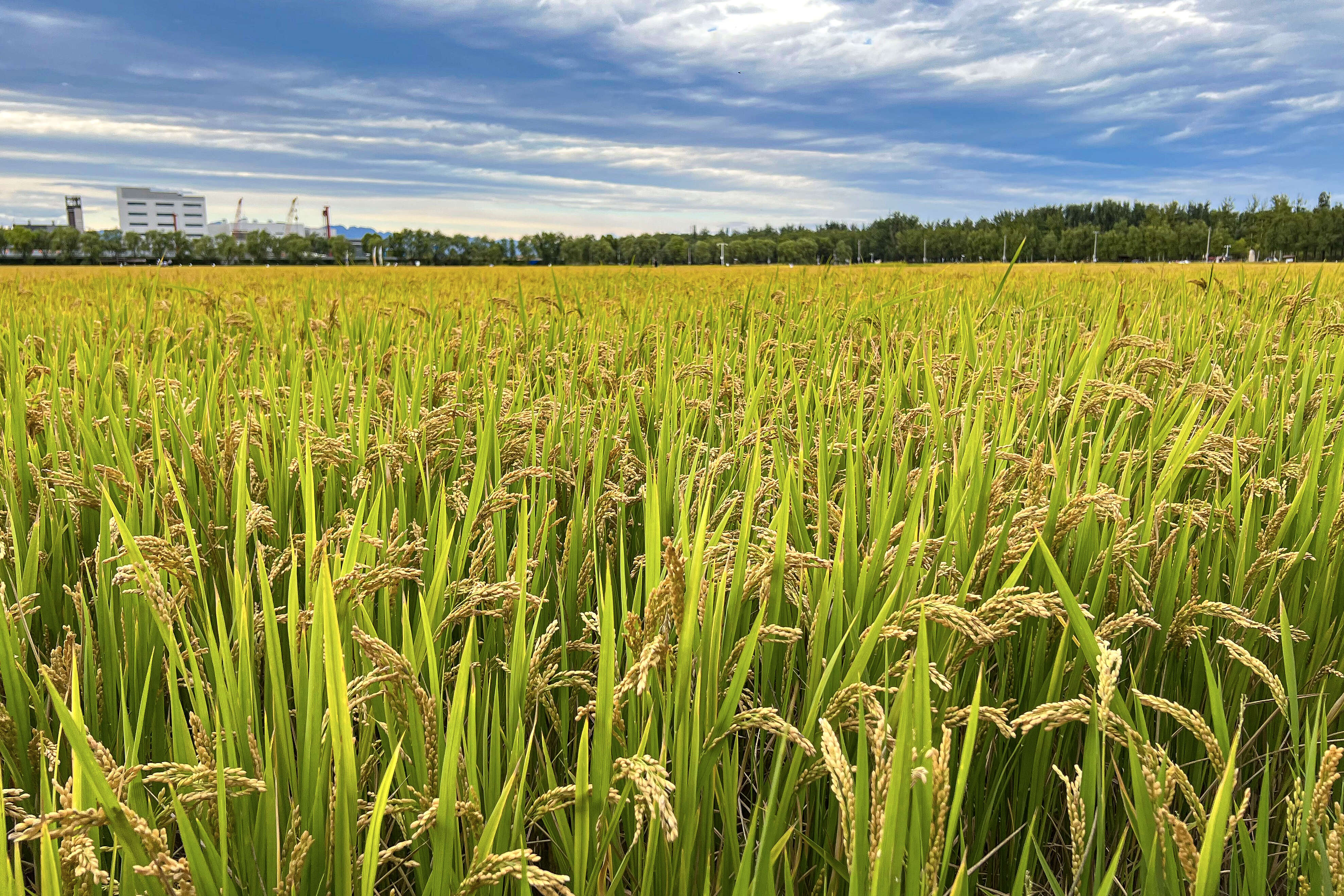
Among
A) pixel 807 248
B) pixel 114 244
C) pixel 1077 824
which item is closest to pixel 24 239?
pixel 114 244

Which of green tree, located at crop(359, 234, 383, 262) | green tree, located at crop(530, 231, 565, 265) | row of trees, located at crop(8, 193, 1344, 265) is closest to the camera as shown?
green tree, located at crop(359, 234, 383, 262)

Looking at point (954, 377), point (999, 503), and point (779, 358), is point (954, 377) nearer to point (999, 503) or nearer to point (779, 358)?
point (779, 358)

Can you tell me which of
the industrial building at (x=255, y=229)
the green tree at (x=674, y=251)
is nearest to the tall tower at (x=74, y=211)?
the industrial building at (x=255, y=229)

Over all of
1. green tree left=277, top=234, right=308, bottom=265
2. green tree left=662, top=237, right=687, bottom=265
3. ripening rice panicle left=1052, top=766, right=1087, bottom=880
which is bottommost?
ripening rice panicle left=1052, top=766, right=1087, bottom=880

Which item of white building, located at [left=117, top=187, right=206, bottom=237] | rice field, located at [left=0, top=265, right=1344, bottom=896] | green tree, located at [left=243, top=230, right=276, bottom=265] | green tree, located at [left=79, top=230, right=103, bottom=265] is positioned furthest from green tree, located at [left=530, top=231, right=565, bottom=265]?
white building, located at [left=117, top=187, right=206, bottom=237]

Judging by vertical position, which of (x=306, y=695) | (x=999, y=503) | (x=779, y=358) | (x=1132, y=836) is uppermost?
(x=779, y=358)

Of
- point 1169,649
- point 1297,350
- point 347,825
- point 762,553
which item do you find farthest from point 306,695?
point 1297,350

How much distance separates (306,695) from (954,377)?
7.94 feet

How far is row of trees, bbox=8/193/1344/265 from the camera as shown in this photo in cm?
7450

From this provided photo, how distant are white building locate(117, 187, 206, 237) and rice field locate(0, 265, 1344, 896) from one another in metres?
191

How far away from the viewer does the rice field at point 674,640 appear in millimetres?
807

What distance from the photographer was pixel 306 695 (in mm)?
962

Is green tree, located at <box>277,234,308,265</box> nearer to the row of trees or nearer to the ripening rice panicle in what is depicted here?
the row of trees

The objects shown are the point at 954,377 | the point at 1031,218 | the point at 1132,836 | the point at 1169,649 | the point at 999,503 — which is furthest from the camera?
the point at 1031,218
